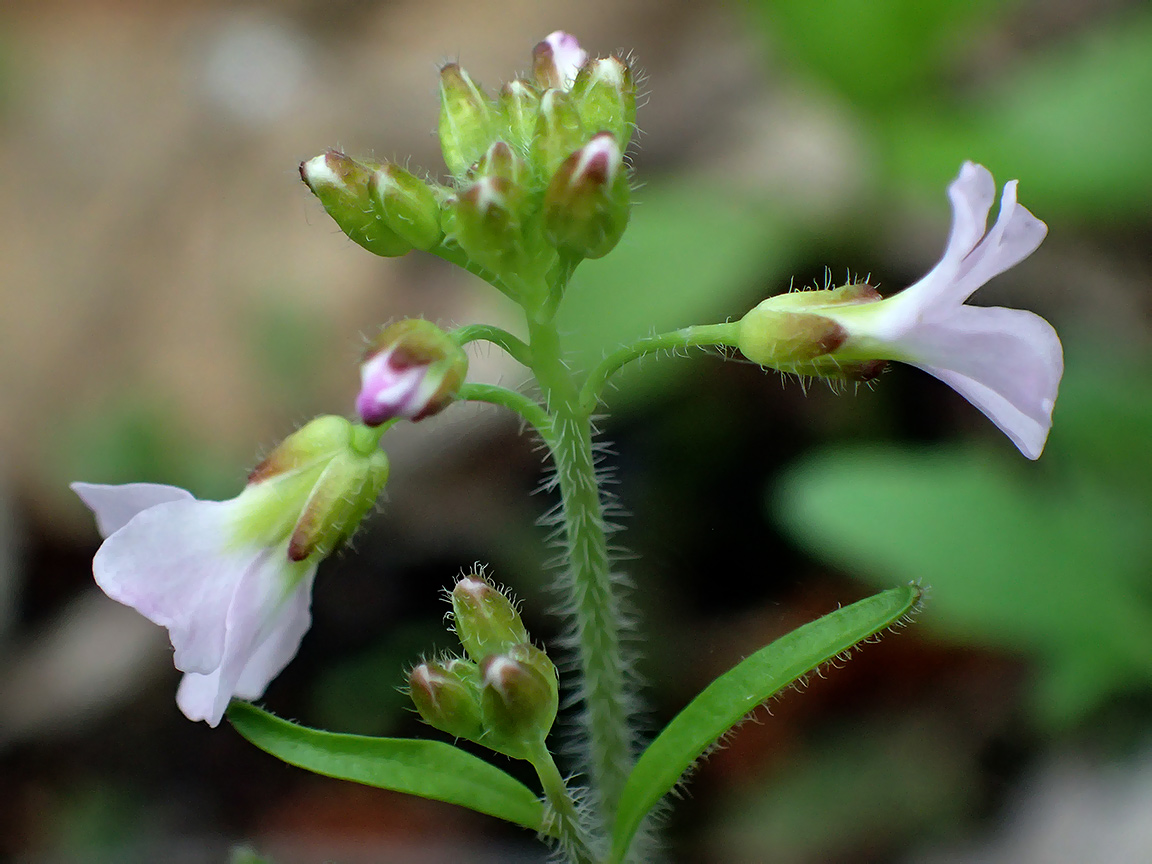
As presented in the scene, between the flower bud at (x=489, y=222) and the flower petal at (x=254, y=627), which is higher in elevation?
the flower bud at (x=489, y=222)

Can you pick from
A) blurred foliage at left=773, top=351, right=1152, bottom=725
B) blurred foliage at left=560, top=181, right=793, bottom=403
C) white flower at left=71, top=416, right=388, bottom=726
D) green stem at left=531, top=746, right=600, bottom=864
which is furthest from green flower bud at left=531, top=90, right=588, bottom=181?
blurred foliage at left=560, top=181, right=793, bottom=403

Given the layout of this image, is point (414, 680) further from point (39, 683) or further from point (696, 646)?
point (39, 683)

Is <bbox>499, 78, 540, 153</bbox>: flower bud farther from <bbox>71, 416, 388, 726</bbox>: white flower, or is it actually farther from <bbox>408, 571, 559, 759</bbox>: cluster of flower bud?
<bbox>408, 571, 559, 759</bbox>: cluster of flower bud

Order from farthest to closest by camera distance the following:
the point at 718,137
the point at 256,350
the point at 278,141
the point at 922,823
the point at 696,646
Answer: the point at 278,141, the point at 718,137, the point at 256,350, the point at 696,646, the point at 922,823

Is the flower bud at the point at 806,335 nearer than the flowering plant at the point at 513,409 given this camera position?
No

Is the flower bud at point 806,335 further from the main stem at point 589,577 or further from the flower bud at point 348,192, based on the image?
the flower bud at point 348,192

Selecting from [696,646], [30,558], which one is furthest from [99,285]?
[696,646]

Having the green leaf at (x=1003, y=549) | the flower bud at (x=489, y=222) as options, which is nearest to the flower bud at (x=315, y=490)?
the flower bud at (x=489, y=222)
